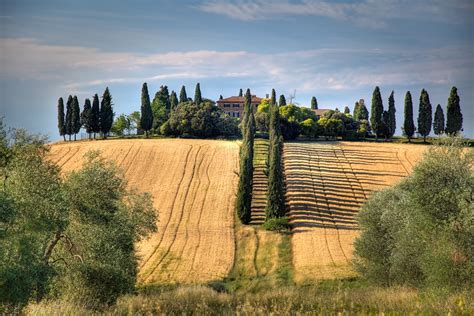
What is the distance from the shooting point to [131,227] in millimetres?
36156

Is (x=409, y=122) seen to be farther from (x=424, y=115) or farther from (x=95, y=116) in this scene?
(x=95, y=116)

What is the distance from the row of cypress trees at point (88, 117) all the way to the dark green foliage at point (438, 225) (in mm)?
98088

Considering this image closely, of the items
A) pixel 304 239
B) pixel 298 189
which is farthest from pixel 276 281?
pixel 298 189

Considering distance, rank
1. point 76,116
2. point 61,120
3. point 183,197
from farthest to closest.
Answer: point 61,120, point 76,116, point 183,197

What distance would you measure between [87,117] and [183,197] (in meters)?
62.2

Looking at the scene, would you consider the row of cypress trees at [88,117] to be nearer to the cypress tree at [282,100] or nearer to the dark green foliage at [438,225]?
the cypress tree at [282,100]

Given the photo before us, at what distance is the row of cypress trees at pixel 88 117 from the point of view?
128 metres

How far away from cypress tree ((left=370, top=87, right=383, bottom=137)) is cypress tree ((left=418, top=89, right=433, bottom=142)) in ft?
29.1

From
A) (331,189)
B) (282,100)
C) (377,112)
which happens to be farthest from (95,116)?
(331,189)

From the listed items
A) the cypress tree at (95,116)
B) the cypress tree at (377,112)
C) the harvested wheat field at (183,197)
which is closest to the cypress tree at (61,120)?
the cypress tree at (95,116)

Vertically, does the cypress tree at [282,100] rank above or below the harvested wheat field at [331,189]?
above

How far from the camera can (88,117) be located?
12812cm

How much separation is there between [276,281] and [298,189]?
29.8 metres

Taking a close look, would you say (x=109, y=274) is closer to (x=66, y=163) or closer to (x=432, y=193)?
(x=432, y=193)
